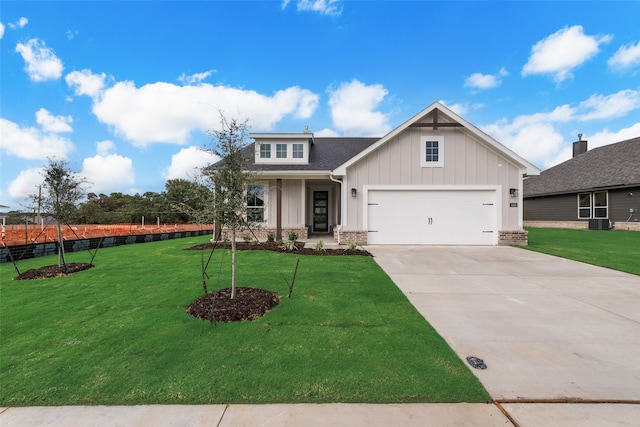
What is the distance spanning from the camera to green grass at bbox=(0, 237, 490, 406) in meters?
2.34

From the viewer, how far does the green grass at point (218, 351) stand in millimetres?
2342

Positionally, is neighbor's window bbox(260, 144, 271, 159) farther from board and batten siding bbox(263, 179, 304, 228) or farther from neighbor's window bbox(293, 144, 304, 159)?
board and batten siding bbox(263, 179, 304, 228)

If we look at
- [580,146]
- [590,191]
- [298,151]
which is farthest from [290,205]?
[580,146]

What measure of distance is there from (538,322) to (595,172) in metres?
23.3

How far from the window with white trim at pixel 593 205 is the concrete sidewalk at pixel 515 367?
1705cm

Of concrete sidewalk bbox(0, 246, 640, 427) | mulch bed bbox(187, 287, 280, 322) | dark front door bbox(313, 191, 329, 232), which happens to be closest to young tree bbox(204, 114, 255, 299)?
mulch bed bbox(187, 287, 280, 322)

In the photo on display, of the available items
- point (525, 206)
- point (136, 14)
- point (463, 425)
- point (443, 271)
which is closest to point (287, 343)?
point (463, 425)

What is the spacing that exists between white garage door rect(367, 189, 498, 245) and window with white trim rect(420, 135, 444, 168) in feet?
3.67

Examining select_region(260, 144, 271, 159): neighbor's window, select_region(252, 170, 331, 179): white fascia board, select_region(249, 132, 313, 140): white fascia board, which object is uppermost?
select_region(249, 132, 313, 140): white fascia board

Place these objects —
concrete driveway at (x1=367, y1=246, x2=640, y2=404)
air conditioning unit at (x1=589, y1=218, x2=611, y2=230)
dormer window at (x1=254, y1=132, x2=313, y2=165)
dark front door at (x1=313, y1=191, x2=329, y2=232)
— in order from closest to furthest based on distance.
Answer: concrete driveway at (x1=367, y1=246, x2=640, y2=404)
dormer window at (x1=254, y1=132, x2=313, y2=165)
dark front door at (x1=313, y1=191, x2=329, y2=232)
air conditioning unit at (x1=589, y1=218, x2=611, y2=230)

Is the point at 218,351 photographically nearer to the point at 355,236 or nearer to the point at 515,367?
the point at 515,367

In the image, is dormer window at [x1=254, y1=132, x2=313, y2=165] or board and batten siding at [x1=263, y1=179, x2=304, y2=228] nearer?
board and batten siding at [x1=263, y1=179, x2=304, y2=228]

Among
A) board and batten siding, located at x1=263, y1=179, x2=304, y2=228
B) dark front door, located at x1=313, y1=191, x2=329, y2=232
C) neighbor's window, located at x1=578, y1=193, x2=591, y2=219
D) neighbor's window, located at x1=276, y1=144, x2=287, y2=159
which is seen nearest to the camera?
board and batten siding, located at x1=263, y1=179, x2=304, y2=228

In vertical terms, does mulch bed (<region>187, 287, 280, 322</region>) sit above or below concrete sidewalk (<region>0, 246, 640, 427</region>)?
above
